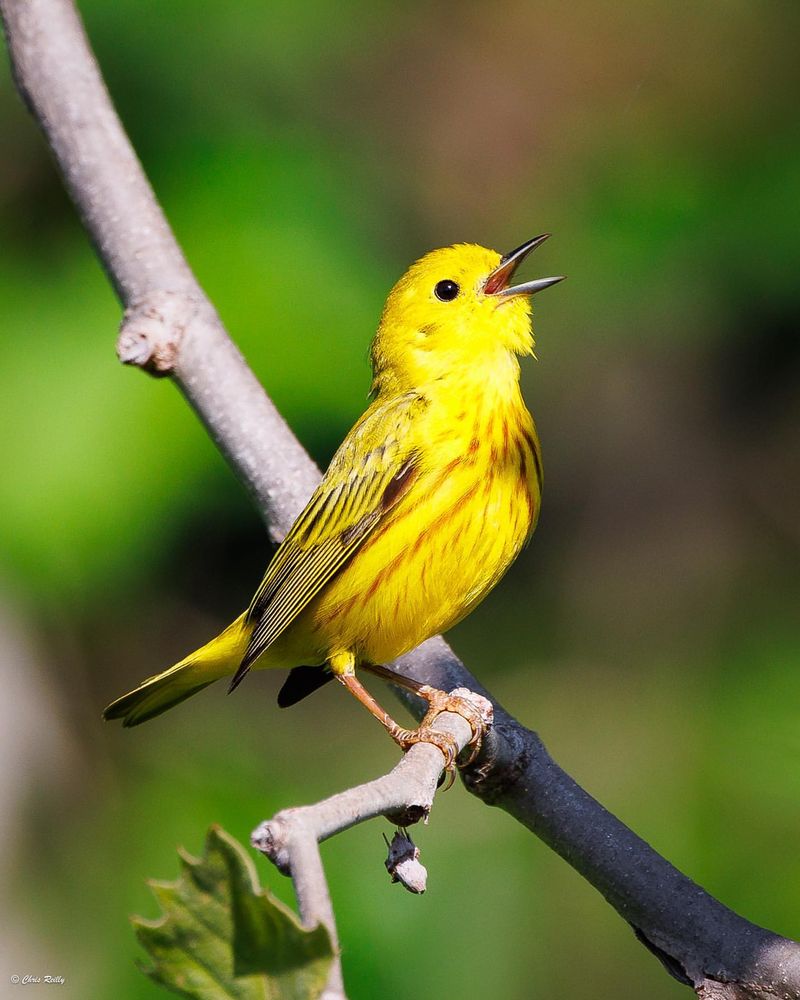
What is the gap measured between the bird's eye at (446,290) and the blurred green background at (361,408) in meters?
0.90

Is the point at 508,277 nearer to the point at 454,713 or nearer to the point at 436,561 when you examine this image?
the point at 436,561

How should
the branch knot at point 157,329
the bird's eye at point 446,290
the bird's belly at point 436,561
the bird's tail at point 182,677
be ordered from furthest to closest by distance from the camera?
the bird's eye at point 446,290 < the bird's tail at point 182,677 < the bird's belly at point 436,561 < the branch knot at point 157,329

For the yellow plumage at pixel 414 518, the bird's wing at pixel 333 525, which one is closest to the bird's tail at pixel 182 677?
the yellow plumage at pixel 414 518

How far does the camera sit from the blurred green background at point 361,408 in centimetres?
374

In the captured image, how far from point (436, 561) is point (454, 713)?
2.03ft

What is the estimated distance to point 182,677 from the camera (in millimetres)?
3369

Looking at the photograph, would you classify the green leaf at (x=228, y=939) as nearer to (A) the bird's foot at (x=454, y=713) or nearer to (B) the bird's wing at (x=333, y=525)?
(A) the bird's foot at (x=454, y=713)

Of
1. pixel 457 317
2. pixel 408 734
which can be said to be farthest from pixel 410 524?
pixel 457 317

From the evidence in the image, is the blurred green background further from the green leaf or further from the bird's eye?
the green leaf

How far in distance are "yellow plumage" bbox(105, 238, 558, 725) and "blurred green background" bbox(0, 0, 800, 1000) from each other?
2.42ft

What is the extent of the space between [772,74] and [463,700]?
12.5 ft

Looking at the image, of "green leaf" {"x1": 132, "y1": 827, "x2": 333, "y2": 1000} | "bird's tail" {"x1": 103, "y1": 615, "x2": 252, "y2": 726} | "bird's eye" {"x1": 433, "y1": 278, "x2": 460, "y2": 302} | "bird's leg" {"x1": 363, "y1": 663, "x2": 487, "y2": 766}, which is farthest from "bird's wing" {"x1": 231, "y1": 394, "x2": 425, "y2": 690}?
"green leaf" {"x1": 132, "y1": 827, "x2": 333, "y2": 1000}

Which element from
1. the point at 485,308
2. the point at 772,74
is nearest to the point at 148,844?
the point at 485,308

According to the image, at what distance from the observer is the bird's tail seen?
3.31m
